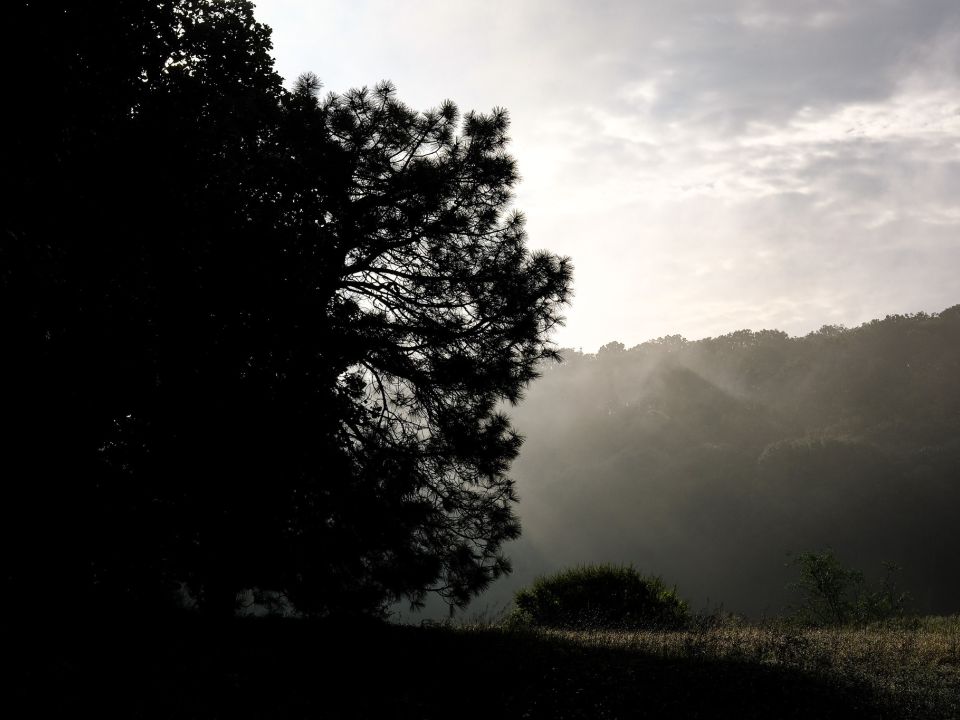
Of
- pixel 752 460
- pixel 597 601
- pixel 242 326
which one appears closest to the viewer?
pixel 242 326

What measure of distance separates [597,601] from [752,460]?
3559 centimetres

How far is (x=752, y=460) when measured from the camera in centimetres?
4466

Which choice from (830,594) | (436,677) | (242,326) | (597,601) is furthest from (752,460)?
(242,326)

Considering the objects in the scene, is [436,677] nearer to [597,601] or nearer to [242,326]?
[242,326]

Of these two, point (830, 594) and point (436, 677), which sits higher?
point (436, 677)

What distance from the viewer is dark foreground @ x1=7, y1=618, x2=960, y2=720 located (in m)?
5.09

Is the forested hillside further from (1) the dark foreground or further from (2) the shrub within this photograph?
(1) the dark foreground

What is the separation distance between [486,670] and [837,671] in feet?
11.8

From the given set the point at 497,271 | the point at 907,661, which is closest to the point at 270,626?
the point at 497,271

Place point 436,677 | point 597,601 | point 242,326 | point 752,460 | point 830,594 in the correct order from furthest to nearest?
1. point 752,460
2. point 830,594
3. point 597,601
4. point 242,326
5. point 436,677

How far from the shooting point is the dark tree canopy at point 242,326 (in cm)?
612

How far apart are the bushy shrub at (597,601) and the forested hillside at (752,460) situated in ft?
71.1

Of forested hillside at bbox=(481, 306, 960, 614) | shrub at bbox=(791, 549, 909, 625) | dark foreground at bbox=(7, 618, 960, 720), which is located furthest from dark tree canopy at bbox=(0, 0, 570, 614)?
forested hillside at bbox=(481, 306, 960, 614)

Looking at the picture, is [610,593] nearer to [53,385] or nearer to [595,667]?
[595,667]
